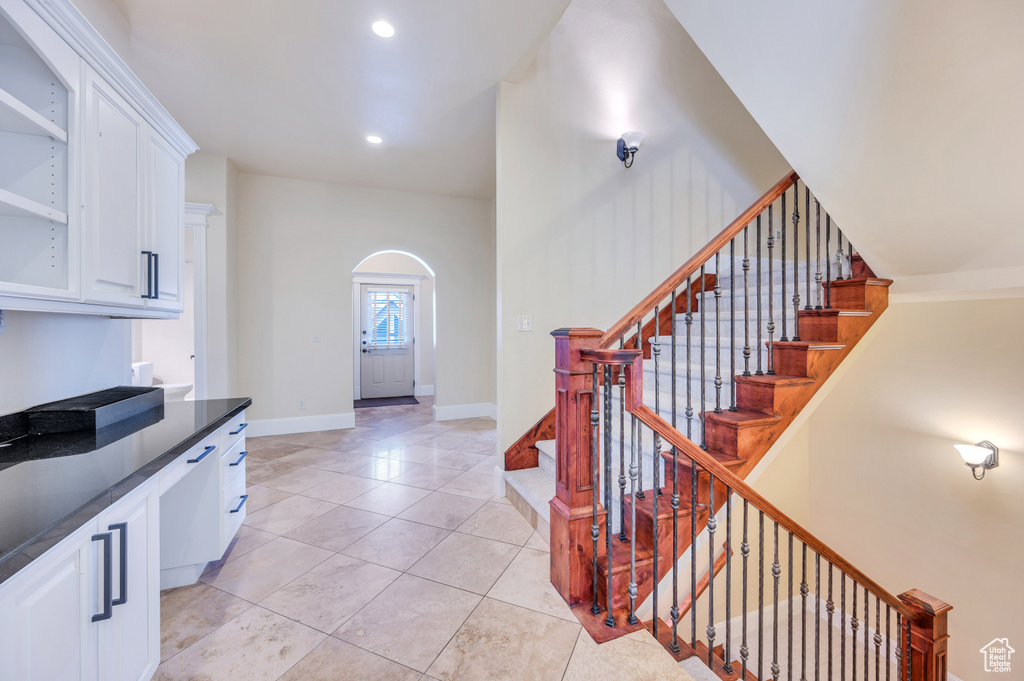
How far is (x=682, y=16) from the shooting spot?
6.64 feet

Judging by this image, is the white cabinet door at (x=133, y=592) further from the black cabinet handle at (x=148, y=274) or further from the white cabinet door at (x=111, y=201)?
the black cabinet handle at (x=148, y=274)

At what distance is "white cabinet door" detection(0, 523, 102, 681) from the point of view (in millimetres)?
758

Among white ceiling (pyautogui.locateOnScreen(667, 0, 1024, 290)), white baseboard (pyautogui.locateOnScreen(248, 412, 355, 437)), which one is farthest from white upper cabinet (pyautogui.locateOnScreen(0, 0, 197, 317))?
white baseboard (pyautogui.locateOnScreen(248, 412, 355, 437))

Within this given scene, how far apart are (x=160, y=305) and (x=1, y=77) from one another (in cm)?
101

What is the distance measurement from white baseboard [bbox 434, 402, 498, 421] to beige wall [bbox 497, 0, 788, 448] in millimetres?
2488

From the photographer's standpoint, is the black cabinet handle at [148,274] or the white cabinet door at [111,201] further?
the black cabinet handle at [148,274]

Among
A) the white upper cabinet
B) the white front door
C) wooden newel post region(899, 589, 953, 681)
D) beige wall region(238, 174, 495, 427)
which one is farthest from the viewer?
the white front door

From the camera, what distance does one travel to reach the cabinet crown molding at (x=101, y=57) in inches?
53.6

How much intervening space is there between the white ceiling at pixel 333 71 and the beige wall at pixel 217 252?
0.58 feet

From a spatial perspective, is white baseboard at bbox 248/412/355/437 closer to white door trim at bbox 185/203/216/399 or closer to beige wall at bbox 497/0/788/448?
white door trim at bbox 185/203/216/399

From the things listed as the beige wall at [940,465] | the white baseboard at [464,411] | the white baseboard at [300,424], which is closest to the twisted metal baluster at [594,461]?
the beige wall at [940,465]

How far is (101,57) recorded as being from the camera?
1596mm

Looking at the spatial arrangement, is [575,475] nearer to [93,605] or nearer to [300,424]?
[93,605]

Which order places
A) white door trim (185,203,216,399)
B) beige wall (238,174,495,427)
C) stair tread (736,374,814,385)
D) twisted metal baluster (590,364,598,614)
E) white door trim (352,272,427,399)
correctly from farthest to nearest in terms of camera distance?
white door trim (352,272,427,399)
beige wall (238,174,495,427)
white door trim (185,203,216,399)
stair tread (736,374,814,385)
twisted metal baluster (590,364,598,614)
